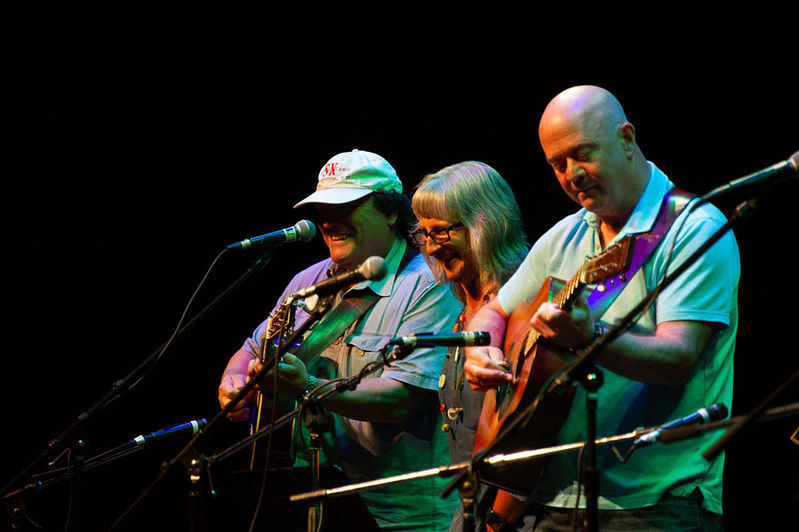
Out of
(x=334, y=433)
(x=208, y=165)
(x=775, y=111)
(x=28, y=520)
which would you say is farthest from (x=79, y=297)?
(x=775, y=111)

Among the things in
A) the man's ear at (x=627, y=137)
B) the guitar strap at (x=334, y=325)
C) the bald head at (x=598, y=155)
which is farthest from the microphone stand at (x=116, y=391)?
the man's ear at (x=627, y=137)

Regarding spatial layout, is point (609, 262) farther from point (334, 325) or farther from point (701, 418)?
point (334, 325)

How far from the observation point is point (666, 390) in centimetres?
231

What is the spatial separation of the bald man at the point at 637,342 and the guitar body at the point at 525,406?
0.06 m

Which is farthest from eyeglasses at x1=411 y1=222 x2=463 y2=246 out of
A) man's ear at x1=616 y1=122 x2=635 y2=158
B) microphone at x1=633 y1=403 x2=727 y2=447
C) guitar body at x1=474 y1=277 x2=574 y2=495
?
microphone at x1=633 y1=403 x2=727 y2=447

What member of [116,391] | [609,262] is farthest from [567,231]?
[116,391]

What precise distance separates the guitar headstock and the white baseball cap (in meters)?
1.57

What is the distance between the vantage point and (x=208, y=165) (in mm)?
5035

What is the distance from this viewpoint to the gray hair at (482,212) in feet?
10.8

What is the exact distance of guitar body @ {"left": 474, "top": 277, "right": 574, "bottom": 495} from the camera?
2.35 metres

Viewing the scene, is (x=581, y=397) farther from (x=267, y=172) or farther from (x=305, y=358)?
(x=267, y=172)

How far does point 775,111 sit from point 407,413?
1.87m

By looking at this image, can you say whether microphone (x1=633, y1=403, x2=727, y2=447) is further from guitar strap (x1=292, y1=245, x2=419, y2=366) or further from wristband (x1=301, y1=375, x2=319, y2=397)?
guitar strap (x1=292, y1=245, x2=419, y2=366)

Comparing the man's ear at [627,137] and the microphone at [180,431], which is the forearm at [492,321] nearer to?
the man's ear at [627,137]
